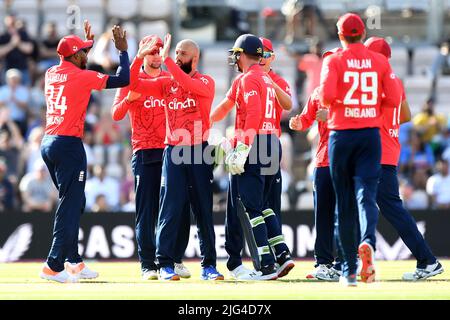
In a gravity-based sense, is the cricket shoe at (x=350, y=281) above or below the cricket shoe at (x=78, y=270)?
above

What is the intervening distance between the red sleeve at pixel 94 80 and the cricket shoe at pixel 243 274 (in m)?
2.38

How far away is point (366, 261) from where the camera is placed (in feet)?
33.1

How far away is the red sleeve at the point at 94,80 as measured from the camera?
11703 mm

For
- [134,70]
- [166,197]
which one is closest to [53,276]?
[166,197]

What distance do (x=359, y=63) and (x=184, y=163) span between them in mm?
2401

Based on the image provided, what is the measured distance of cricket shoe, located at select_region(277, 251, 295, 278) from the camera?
11.7m

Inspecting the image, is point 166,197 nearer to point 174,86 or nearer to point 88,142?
point 174,86

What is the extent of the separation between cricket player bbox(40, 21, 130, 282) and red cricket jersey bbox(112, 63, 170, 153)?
496 mm

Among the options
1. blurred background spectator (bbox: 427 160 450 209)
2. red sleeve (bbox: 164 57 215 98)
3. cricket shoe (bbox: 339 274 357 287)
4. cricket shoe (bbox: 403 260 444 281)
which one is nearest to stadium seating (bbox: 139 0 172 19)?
blurred background spectator (bbox: 427 160 450 209)

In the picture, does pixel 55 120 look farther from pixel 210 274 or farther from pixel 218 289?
pixel 218 289

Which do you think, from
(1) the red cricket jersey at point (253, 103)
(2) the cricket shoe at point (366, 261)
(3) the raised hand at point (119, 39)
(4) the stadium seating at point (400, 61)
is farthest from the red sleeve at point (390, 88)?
(4) the stadium seating at point (400, 61)

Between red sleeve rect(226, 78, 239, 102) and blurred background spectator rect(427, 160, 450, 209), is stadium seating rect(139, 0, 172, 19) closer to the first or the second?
blurred background spectator rect(427, 160, 450, 209)

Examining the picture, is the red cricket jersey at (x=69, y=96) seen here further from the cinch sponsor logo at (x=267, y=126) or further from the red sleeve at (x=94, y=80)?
the cinch sponsor logo at (x=267, y=126)

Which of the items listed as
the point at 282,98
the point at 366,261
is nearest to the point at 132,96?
the point at 282,98
